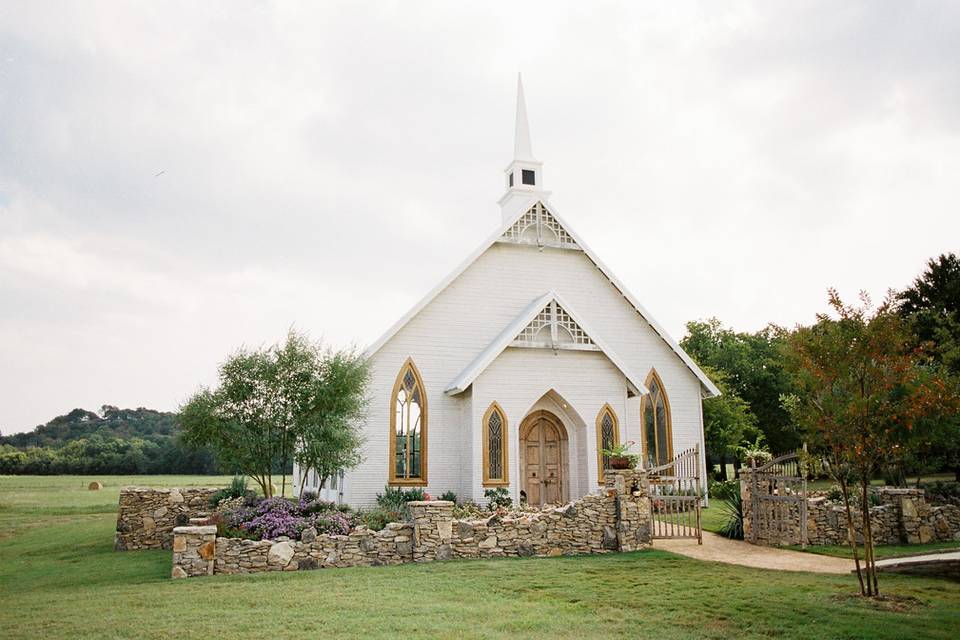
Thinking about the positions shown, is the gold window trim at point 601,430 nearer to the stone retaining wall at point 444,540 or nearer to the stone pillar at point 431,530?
the stone retaining wall at point 444,540

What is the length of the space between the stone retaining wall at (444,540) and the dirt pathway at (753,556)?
47.5 inches

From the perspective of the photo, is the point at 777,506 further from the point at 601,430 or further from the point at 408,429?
the point at 408,429

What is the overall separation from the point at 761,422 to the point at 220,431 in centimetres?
3951

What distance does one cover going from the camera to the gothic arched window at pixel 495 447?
70.8 ft

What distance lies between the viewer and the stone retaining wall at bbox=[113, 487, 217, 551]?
19.3 metres

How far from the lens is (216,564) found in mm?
14156

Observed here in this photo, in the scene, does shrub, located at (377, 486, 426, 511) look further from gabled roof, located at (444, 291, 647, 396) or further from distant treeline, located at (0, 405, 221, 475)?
distant treeline, located at (0, 405, 221, 475)

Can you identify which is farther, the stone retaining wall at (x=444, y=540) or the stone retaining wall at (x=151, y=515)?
the stone retaining wall at (x=151, y=515)

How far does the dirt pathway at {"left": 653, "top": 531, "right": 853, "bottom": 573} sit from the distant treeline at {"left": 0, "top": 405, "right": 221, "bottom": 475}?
57.0 metres

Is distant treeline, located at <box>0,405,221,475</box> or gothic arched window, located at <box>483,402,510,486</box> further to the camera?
distant treeline, located at <box>0,405,221,475</box>

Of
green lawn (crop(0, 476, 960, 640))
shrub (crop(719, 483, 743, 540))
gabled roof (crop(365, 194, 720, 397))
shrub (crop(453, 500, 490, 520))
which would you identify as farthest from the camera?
gabled roof (crop(365, 194, 720, 397))

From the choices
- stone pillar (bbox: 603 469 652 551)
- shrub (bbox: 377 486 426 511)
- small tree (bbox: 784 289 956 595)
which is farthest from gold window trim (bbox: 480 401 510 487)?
small tree (bbox: 784 289 956 595)

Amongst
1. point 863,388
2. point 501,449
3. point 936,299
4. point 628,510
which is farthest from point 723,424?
point 863,388

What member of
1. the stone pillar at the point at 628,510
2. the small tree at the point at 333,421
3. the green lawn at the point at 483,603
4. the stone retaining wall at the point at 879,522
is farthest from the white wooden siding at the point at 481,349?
the green lawn at the point at 483,603
